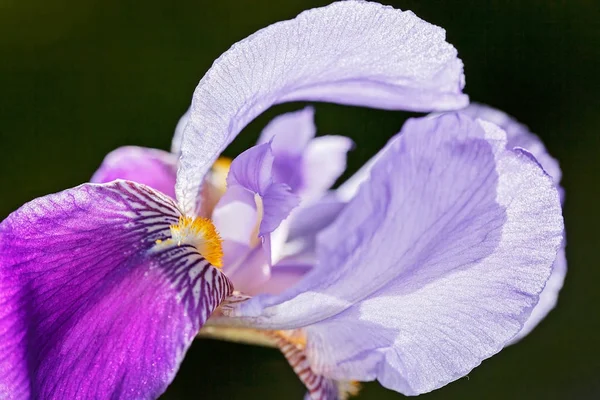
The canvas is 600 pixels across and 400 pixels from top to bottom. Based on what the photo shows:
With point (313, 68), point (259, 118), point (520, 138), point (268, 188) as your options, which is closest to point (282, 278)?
point (268, 188)

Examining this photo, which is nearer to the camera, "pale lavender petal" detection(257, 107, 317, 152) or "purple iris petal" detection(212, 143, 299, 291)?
"purple iris petal" detection(212, 143, 299, 291)

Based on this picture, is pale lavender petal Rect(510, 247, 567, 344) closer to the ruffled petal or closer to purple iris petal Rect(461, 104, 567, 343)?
purple iris petal Rect(461, 104, 567, 343)

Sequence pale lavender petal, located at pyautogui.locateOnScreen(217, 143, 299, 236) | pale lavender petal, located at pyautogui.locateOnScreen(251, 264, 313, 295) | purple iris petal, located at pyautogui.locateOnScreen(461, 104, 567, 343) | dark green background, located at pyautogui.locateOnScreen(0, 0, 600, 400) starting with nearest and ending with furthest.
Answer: pale lavender petal, located at pyautogui.locateOnScreen(217, 143, 299, 236), pale lavender petal, located at pyautogui.locateOnScreen(251, 264, 313, 295), purple iris petal, located at pyautogui.locateOnScreen(461, 104, 567, 343), dark green background, located at pyautogui.locateOnScreen(0, 0, 600, 400)

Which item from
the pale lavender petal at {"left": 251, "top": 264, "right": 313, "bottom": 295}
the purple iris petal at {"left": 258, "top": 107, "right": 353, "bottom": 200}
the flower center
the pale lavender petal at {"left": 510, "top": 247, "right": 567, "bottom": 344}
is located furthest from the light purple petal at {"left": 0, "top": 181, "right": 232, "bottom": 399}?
the pale lavender petal at {"left": 510, "top": 247, "right": 567, "bottom": 344}

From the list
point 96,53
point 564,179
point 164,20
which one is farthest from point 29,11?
point 564,179

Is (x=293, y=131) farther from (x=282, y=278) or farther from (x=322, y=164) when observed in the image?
(x=282, y=278)

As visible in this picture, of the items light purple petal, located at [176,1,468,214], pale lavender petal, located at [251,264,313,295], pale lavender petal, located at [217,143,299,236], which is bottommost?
pale lavender petal, located at [251,264,313,295]

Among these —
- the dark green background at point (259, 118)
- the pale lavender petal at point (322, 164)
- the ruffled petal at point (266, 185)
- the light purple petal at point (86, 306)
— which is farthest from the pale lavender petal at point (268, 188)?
the dark green background at point (259, 118)

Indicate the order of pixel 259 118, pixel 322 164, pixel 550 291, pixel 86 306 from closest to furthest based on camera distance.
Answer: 1. pixel 86 306
2. pixel 550 291
3. pixel 322 164
4. pixel 259 118
